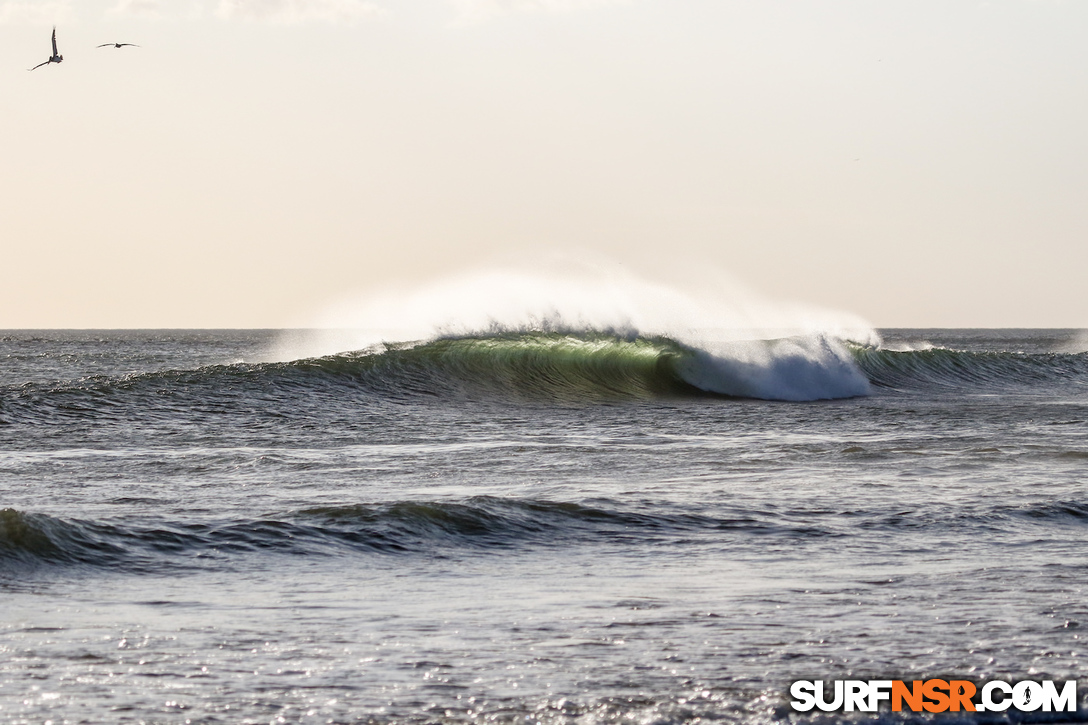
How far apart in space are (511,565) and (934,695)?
332 cm

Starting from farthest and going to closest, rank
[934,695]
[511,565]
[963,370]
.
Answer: [963,370]
[511,565]
[934,695]

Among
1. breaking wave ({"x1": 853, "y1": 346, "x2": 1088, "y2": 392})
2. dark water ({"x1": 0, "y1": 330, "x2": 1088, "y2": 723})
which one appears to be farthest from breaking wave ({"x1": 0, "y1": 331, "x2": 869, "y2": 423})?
breaking wave ({"x1": 853, "y1": 346, "x2": 1088, "y2": 392})

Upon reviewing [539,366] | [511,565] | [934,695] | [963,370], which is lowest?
[934,695]

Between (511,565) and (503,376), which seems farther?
(503,376)

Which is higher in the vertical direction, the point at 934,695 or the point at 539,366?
the point at 539,366

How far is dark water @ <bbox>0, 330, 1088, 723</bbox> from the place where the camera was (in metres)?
4.76

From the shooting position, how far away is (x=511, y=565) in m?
7.41

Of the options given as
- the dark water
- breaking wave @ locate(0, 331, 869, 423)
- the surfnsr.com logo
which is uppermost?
breaking wave @ locate(0, 331, 869, 423)

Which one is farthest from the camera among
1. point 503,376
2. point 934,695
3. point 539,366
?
point 539,366

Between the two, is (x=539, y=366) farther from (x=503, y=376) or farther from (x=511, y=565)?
(x=511, y=565)

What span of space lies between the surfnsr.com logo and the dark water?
0.09 metres

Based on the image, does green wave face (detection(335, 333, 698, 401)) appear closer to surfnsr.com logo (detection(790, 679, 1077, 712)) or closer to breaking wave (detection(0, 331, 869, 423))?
breaking wave (detection(0, 331, 869, 423))

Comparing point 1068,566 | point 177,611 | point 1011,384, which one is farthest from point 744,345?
point 177,611

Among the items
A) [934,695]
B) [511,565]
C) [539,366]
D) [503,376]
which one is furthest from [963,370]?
[934,695]
